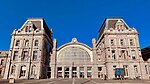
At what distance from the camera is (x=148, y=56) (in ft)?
168

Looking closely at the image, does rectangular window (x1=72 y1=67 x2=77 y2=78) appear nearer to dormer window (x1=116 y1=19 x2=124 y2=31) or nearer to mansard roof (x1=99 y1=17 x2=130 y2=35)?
mansard roof (x1=99 y1=17 x2=130 y2=35)

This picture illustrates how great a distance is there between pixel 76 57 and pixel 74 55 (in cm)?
105

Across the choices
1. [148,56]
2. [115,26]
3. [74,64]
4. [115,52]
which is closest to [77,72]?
[74,64]

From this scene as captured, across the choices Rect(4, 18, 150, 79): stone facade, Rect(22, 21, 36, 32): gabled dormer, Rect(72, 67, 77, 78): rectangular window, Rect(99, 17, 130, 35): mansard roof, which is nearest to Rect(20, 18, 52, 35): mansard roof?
Rect(4, 18, 150, 79): stone facade

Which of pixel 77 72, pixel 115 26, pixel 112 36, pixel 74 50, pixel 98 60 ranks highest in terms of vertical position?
pixel 115 26

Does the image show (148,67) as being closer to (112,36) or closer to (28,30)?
(112,36)

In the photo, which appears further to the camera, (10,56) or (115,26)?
(115,26)

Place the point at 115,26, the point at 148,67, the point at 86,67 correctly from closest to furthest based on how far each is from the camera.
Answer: the point at 148,67
the point at 86,67
the point at 115,26

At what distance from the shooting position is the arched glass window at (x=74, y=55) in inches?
1852

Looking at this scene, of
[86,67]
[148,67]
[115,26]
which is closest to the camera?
[148,67]

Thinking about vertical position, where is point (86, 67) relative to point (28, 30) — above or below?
below

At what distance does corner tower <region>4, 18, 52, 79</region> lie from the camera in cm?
4128

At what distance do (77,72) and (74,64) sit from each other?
2.90m

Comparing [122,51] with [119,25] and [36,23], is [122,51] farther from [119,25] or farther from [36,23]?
[36,23]
